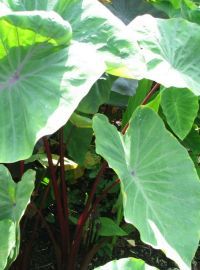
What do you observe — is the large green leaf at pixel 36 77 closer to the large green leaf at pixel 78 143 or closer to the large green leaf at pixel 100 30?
the large green leaf at pixel 100 30

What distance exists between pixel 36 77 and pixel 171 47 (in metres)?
0.47

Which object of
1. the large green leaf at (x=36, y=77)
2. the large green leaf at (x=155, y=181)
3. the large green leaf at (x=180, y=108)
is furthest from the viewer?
the large green leaf at (x=180, y=108)

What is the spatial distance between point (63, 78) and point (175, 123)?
0.49 m

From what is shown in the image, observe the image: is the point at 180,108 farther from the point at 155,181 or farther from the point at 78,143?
the point at 78,143

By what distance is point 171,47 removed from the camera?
140cm

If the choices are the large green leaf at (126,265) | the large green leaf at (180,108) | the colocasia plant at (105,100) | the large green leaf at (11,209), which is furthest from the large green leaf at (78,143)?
the large green leaf at (126,265)

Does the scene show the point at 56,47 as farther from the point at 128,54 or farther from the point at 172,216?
the point at 172,216

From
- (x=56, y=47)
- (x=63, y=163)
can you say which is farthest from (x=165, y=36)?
(x=63, y=163)

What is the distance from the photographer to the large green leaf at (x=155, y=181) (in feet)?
3.79

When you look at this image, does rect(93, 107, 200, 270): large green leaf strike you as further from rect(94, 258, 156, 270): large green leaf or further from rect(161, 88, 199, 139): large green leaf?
rect(161, 88, 199, 139): large green leaf

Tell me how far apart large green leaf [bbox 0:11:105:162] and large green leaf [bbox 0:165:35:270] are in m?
0.15

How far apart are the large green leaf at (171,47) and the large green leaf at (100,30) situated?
0.08m

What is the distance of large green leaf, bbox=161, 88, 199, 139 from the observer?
4.74 ft

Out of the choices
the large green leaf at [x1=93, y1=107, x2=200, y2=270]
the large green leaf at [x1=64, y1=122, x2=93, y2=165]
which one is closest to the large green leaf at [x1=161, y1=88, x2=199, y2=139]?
the large green leaf at [x1=93, y1=107, x2=200, y2=270]
